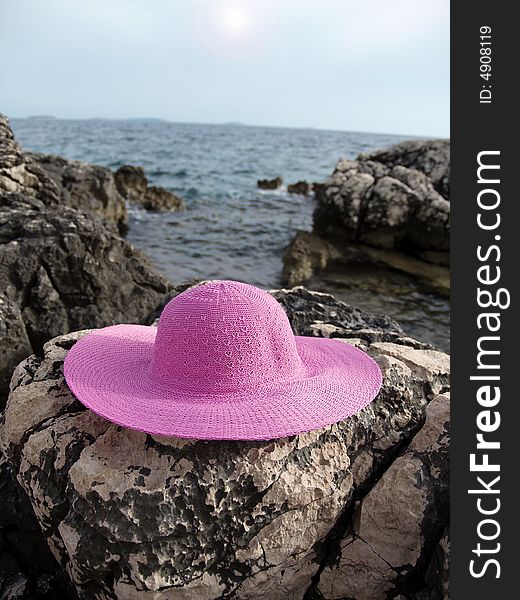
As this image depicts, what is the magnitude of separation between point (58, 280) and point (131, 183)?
50.3ft

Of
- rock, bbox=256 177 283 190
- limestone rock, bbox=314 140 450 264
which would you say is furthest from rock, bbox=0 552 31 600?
rock, bbox=256 177 283 190

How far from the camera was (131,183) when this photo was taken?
730 inches

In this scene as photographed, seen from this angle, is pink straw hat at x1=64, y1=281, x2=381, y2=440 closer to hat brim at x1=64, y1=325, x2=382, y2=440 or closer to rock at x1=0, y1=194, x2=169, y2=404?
hat brim at x1=64, y1=325, x2=382, y2=440

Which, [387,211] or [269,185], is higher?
[269,185]

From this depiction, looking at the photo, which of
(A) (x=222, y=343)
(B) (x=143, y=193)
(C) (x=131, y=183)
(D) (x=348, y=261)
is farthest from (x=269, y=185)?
(A) (x=222, y=343)

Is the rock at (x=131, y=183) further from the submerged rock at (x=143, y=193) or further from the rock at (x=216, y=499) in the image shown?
the rock at (x=216, y=499)

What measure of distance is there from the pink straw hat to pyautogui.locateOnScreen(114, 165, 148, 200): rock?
16.2 meters

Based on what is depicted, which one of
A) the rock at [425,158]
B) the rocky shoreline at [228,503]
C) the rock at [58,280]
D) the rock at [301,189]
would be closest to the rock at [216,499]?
the rocky shoreline at [228,503]

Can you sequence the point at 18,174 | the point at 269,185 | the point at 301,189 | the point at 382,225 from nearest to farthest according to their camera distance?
the point at 18,174
the point at 382,225
the point at 301,189
the point at 269,185

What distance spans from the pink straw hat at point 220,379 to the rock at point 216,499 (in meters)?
0.15

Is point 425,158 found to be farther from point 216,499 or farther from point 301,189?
point 216,499

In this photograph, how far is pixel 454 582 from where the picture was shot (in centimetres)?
185

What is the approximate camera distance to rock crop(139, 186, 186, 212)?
16.9m

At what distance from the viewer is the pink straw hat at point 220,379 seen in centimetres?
199
